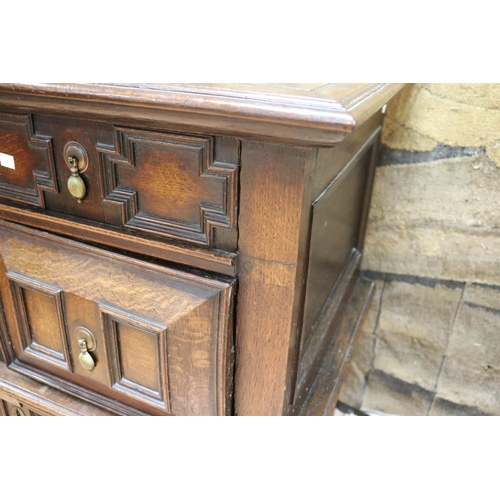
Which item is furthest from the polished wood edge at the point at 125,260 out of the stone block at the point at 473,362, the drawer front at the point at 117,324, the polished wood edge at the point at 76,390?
the stone block at the point at 473,362

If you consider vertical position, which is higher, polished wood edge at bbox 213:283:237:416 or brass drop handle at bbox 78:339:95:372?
polished wood edge at bbox 213:283:237:416

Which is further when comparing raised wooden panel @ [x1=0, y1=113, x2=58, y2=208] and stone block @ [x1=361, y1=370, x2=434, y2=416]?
stone block @ [x1=361, y1=370, x2=434, y2=416]

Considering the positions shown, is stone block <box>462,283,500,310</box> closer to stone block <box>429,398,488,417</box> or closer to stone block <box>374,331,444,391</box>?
stone block <box>374,331,444,391</box>

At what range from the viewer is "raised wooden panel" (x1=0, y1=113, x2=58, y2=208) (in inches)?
25.0

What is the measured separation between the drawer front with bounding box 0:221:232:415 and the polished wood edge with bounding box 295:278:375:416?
188mm

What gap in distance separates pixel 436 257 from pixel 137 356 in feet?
2.26

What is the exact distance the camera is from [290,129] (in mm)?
450

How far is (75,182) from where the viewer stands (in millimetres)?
618

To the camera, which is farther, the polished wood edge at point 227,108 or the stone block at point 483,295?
the stone block at point 483,295

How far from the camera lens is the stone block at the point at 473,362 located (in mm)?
1017

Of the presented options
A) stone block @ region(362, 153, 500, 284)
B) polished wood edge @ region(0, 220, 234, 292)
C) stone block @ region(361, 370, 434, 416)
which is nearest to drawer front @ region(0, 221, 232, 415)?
polished wood edge @ region(0, 220, 234, 292)

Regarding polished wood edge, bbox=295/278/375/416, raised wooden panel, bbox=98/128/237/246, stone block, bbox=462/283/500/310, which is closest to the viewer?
raised wooden panel, bbox=98/128/237/246

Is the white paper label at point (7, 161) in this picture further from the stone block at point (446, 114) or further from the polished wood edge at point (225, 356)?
the stone block at point (446, 114)

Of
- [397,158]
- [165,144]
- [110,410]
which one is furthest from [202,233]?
[397,158]
